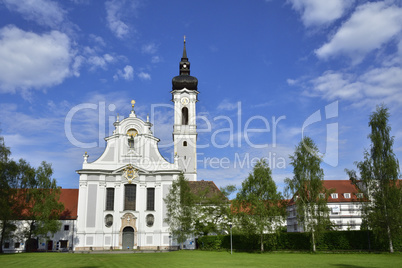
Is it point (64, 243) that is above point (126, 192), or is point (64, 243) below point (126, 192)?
below

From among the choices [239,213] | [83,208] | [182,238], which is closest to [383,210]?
[239,213]

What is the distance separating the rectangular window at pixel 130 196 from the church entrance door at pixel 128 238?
3.14 m

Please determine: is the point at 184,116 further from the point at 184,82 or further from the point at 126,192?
the point at 126,192

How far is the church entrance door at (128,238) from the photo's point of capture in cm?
5084

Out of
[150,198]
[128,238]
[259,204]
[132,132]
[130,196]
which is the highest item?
[132,132]

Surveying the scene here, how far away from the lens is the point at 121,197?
172 ft

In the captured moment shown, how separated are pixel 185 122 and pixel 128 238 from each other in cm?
2675

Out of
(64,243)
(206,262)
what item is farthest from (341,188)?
(206,262)

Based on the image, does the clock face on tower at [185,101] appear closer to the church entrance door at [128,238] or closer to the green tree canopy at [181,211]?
the green tree canopy at [181,211]

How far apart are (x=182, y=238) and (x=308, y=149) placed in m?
19.7

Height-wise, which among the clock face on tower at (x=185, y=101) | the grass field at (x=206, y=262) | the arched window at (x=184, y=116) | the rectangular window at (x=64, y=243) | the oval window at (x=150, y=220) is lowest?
the rectangular window at (x=64, y=243)

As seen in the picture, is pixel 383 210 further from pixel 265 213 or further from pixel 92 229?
pixel 92 229

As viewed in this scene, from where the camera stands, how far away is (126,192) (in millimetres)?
53219

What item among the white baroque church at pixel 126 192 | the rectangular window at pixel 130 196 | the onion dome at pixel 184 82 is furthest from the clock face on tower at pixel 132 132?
the onion dome at pixel 184 82
